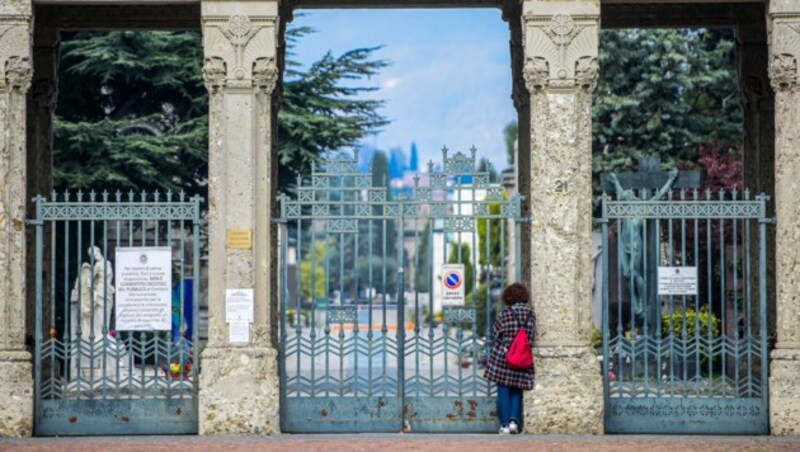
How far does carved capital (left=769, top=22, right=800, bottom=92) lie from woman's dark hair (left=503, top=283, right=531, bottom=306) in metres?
3.88

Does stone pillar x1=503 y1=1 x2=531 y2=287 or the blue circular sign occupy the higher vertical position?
stone pillar x1=503 y1=1 x2=531 y2=287

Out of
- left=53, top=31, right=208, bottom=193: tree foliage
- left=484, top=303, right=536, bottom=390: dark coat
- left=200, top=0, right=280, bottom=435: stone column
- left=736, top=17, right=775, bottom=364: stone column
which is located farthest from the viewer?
left=53, top=31, right=208, bottom=193: tree foliage

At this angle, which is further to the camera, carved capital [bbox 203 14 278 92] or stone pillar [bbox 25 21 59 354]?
stone pillar [bbox 25 21 59 354]

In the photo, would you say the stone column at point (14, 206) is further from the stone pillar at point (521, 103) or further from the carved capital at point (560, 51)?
the stone pillar at point (521, 103)

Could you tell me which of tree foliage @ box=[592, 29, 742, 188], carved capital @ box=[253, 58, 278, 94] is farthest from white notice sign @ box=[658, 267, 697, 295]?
tree foliage @ box=[592, 29, 742, 188]

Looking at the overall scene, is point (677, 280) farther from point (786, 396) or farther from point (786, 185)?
point (786, 396)

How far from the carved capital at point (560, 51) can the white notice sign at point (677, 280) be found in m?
2.46

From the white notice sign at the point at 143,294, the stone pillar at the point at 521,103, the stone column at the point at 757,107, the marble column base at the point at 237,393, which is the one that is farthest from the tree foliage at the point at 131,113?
the marble column base at the point at 237,393

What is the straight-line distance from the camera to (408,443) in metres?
18.0

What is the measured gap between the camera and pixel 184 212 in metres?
19.5

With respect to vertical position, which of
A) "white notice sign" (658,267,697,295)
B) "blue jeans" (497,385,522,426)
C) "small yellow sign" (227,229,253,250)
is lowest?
"blue jeans" (497,385,522,426)

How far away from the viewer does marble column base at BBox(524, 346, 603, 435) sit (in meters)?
18.9

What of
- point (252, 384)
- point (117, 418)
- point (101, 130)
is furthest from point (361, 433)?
point (101, 130)

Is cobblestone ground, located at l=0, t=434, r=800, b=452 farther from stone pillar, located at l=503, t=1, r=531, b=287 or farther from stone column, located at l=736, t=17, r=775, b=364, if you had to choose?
stone column, located at l=736, t=17, r=775, b=364
